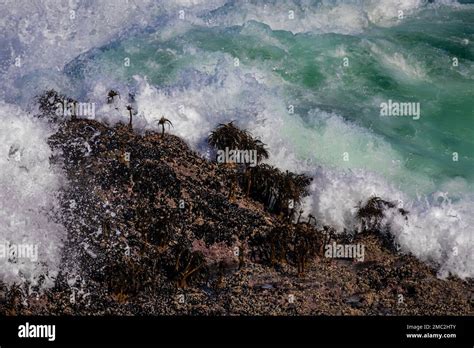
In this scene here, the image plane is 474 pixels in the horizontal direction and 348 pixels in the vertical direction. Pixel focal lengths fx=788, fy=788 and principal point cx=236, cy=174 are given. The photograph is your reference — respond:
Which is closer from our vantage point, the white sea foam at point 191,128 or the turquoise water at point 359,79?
the white sea foam at point 191,128

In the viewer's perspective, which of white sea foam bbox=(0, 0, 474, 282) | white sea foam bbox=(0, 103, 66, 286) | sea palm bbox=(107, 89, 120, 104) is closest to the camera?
white sea foam bbox=(0, 103, 66, 286)

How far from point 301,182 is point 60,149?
4.28m

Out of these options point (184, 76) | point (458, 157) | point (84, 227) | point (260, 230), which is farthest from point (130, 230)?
point (458, 157)

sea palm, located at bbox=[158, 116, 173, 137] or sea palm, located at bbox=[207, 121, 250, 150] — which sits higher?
sea palm, located at bbox=[158, 116, 173, 137]

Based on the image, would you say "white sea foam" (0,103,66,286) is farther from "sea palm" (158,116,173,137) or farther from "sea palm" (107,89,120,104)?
"sea palm" (158,116,173,137)

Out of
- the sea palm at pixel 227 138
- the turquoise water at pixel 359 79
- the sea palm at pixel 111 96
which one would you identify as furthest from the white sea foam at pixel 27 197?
the sea palm at pixel 227 138

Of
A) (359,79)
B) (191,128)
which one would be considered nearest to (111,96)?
(191,128)

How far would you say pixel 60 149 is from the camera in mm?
13734

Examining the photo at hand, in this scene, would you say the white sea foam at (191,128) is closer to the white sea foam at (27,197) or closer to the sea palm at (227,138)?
the white sea foam at (27,197)

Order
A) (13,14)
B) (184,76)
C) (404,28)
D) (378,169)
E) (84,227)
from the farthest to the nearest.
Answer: (404,28)
(13,14)
(184,76)
(378,169)
(84,227)

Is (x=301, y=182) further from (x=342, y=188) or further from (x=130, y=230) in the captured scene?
(x=130, y=230)

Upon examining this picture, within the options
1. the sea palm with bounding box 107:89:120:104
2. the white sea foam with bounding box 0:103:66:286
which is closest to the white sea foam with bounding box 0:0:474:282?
the white sea foam with bounding box 0:103:66:286

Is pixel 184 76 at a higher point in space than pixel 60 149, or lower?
higher

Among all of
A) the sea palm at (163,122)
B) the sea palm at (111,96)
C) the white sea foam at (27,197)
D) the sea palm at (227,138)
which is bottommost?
the white sea foam at (27,197)
